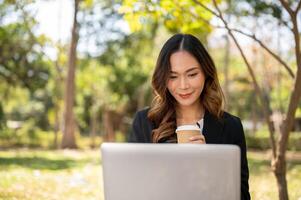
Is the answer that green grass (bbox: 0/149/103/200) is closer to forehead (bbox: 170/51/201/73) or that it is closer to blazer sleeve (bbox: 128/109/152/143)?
blazer sleeve (bbox: 128/109/152/143)

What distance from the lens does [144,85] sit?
19.6 metres

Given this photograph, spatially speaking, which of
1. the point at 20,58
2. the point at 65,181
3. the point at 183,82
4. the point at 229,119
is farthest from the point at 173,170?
the point at 20,58

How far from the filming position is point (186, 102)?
6.26 feet

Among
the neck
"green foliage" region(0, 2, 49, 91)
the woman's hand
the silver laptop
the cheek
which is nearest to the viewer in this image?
the silver laptop

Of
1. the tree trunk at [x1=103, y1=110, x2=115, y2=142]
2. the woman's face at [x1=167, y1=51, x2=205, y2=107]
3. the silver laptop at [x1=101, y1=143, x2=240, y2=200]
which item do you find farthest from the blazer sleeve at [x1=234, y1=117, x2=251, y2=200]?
the tree trunk at [x1=103, y1=110, x2=115, y2=142]

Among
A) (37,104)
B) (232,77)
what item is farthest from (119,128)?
(37,104)

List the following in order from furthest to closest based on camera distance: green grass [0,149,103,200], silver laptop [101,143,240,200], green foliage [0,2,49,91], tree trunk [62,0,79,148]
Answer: green foliage [0,2,49,91] < tree trunk [62,0,79,148] < green grass [0,149,103,200] < silver laptop [101,143,240,200]

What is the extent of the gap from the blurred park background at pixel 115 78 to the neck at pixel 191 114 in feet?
5.85

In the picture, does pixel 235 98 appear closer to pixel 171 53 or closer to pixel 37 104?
pixel 37 104

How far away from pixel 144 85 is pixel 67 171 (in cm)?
1355

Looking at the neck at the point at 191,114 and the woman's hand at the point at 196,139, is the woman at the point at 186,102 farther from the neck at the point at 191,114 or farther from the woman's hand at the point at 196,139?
the woman's hand at the point at 196,139

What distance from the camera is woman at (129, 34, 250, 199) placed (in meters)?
1.84

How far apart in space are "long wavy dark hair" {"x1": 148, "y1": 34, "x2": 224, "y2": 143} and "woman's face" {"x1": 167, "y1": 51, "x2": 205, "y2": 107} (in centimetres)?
2

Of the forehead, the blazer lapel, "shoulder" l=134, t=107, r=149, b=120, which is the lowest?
the blazer lapel
